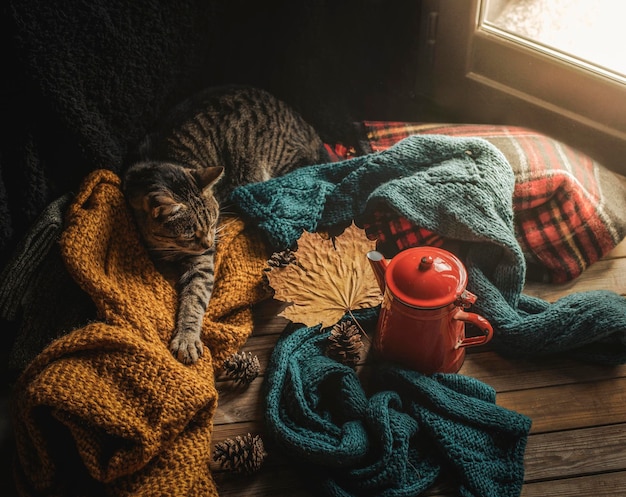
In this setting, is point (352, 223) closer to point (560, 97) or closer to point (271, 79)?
point (271, 79)

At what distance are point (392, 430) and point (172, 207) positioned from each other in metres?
0.59

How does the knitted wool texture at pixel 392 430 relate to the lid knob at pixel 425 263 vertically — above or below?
below

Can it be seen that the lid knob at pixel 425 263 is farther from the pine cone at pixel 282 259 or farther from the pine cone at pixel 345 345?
the pine cone at pixel 282 259

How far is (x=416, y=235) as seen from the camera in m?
1.21

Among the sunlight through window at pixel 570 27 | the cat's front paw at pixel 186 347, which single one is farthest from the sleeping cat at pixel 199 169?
the sunlight through window at pixel 570 27

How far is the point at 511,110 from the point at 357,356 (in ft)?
2.82

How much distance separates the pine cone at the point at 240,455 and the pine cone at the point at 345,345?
0.73ft

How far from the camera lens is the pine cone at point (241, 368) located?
1058 millimetres

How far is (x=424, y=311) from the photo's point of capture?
898 millimetres

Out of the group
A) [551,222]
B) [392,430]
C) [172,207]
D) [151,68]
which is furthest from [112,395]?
[551,222]

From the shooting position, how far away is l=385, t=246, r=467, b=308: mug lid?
0.89 m

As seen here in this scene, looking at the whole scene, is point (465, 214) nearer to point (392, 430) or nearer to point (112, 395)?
point (392, 430)

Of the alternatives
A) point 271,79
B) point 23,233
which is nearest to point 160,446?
point 23,233

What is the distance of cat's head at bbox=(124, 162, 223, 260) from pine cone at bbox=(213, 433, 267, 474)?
42cm
